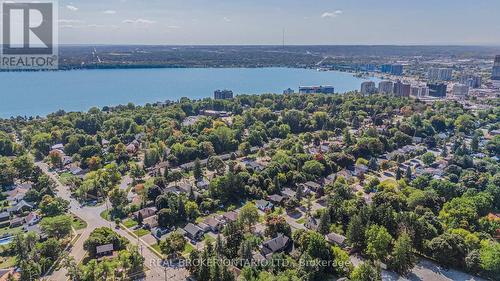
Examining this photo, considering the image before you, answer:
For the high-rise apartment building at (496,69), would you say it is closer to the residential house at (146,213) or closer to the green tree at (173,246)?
the residential house at (146,213)

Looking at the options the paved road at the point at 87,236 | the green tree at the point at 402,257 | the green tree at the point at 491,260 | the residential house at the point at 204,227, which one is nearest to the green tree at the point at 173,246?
the paved road at the point at 87,236

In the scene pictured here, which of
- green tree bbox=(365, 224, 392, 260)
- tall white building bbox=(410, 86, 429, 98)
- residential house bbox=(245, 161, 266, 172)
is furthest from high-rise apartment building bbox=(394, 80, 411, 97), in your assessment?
green tree bbox=(365, 224, 392, 260)

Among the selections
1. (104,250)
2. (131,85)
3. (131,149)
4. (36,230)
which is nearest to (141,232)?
(104,250)

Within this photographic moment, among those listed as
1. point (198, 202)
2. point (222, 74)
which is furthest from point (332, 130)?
point (222, 74)

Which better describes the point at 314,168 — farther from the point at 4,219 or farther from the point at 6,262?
the point at 4,219

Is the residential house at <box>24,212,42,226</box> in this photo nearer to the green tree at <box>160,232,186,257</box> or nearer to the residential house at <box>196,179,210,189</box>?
the green tree at <box>160,232,186,257</box>

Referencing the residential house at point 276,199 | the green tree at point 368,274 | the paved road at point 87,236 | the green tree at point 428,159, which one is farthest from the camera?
the green tree at point 428,159

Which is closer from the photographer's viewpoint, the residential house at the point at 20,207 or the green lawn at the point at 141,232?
the green lawn at the point at 141,232

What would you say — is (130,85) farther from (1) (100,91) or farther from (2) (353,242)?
(2) (353,242)
